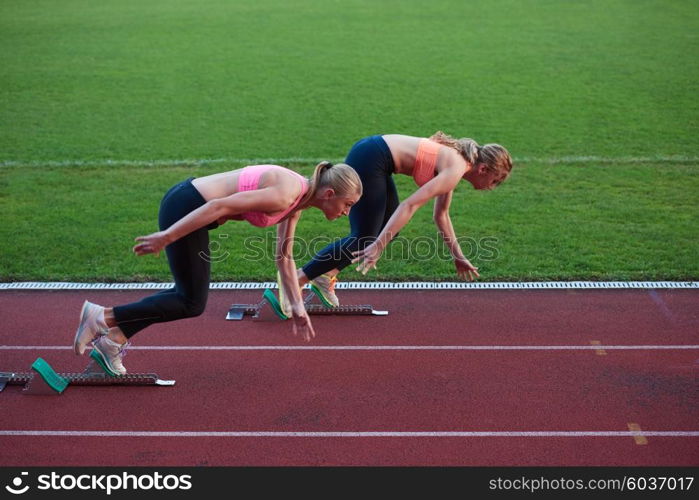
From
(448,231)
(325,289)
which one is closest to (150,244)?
(325,289)

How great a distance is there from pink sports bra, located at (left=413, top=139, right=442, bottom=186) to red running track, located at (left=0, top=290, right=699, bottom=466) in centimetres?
120

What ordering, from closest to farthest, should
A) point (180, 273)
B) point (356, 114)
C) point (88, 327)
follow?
1. point (180, 273)
2. point (88, 327)
3. point (356, 114)

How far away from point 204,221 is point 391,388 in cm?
171

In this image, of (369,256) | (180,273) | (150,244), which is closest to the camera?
(150,244)

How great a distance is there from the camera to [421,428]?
5.20m

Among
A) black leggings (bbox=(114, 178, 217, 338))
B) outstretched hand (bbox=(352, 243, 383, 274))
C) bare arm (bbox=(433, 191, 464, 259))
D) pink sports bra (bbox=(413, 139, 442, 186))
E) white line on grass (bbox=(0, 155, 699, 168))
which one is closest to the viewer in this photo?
black leggings (bbox=(114, 178, 217, 338))

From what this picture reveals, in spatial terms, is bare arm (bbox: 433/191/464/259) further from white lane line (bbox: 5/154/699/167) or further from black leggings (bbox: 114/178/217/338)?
white lane line (bbox: 5/154/699/167)

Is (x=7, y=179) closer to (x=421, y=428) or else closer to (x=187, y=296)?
(x=187, y=296)

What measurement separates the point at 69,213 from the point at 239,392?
462 cm

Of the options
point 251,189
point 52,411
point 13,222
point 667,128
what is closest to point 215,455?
point 52,411

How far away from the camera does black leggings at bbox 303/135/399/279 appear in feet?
20.8

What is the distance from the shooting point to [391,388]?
5707mm

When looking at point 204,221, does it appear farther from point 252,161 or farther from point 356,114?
point 356,114

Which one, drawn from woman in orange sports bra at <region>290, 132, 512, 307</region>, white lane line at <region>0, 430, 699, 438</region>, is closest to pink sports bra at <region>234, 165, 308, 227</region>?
woman in orange sports bra at <region>290, 132, 512, 307</region>
